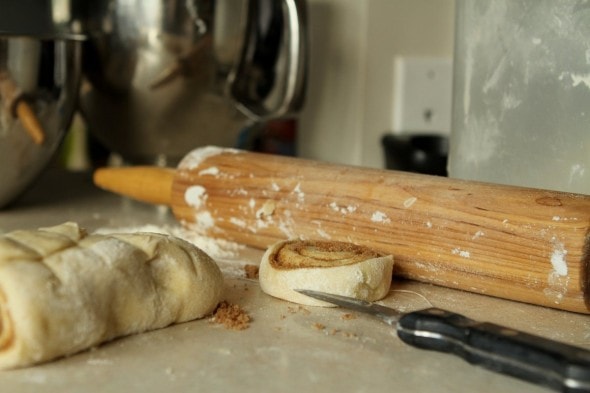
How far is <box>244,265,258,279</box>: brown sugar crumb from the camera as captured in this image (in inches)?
33.8

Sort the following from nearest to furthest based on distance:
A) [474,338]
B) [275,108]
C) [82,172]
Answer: [474,338]
[275,108]
[82,172]

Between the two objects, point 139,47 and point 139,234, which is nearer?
point 139,234

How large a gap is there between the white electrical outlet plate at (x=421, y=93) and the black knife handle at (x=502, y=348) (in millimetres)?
809

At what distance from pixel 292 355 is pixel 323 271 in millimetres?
115

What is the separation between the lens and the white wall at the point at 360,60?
1389 mm

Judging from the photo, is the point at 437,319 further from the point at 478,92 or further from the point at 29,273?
the point at 478,92

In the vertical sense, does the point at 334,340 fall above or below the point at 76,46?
below

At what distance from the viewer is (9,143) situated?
1.03 m

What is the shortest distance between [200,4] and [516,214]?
1.86 ft

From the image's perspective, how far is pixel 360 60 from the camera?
1396mm

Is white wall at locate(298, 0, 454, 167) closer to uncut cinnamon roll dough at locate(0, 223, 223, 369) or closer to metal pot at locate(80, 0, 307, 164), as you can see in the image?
metal pot at locate(80, 0, 307, 164)

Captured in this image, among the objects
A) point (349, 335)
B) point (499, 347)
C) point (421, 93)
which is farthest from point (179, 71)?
point (499, 347)

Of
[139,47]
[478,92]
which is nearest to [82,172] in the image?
[139,47]

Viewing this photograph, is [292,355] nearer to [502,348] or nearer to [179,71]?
[502,348]
